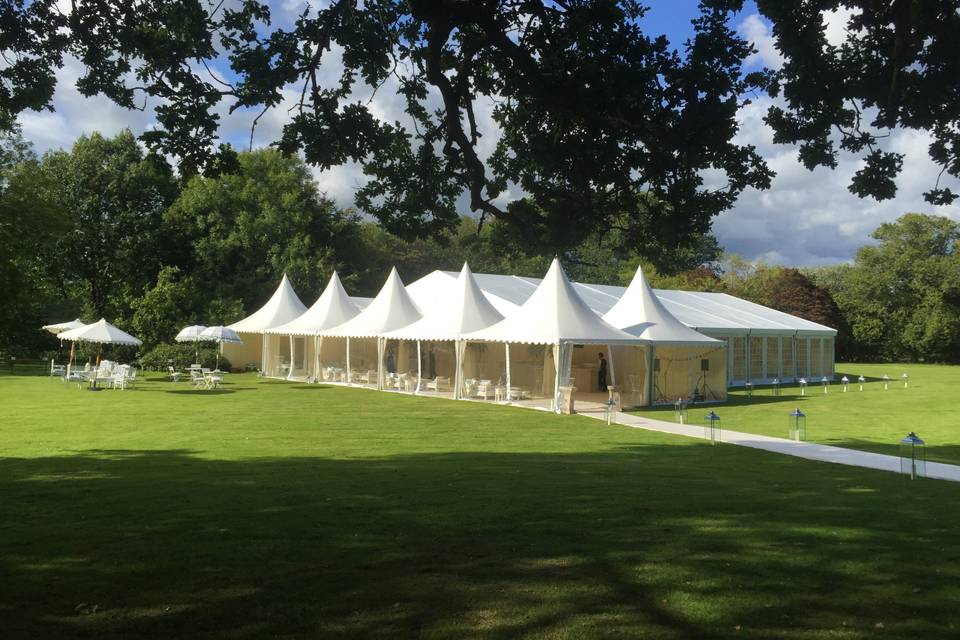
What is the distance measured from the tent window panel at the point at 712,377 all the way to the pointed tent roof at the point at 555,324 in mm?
3341

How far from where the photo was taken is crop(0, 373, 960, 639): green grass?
13.0 feet

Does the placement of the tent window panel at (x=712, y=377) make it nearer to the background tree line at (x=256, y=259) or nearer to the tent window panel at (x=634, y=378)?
the tent window panel at (x=634, y=378)

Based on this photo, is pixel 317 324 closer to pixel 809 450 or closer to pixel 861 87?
pixel 809 450

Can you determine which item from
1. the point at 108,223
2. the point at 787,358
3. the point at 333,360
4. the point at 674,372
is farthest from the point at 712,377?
the point at 108,223

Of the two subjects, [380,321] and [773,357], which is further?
[773,357]

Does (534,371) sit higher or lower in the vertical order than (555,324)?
lower

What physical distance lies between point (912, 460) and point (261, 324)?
26.3 m

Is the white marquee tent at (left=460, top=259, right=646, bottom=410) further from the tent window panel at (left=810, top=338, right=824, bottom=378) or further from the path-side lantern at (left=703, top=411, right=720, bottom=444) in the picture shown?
the tent window panel at (left=810, top=338, right=824, bottom=378)

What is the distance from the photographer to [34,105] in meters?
7.61

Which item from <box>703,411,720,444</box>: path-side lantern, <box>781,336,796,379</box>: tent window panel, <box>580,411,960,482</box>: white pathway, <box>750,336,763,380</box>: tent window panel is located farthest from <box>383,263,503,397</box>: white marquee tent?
<box>781,336,796,379</box>: tent window panel

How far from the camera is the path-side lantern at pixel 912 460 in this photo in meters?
9.48

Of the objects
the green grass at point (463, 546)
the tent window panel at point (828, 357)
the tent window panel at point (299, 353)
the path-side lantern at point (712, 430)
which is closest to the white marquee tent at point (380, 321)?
the tent window panel at point (299, 353)

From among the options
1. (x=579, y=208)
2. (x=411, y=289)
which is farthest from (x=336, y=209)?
(x=579, y=208)

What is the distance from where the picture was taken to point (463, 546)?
5332mm
